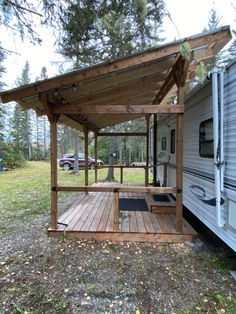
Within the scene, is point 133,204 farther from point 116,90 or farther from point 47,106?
point 47,106

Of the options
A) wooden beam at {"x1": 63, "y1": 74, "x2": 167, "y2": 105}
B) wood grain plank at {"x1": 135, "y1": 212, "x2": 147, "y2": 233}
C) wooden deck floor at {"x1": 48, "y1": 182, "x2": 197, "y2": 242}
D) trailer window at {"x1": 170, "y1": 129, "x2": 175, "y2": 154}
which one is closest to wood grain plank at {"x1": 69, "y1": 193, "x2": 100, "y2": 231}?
wooden deck floor at {"x1": 48, "y1": 182, "x2": 197, "y2": 242}

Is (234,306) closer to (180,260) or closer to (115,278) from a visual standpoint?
(180,260)

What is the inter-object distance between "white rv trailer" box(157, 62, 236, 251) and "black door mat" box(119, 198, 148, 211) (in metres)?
1.12

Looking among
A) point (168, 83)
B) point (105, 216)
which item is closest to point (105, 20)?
point (168, 83)

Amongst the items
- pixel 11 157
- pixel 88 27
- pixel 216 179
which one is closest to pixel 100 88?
pixel 88 27

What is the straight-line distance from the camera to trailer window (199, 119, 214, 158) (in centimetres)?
372

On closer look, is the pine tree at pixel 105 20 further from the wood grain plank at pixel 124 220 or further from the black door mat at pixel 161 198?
the black door mat at pixel 161 198

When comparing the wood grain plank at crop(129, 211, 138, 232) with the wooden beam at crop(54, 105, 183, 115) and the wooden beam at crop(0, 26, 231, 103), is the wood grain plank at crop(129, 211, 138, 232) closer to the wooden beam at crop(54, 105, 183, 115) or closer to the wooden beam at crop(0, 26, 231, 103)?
the wooden beam at crop(54, 105, 183, 115)

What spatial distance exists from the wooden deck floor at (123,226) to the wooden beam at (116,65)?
231 centimetres

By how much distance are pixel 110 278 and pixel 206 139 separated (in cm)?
248

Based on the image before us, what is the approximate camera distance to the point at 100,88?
4309mm

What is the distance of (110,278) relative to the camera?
298cm

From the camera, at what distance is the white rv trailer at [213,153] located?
3000mm

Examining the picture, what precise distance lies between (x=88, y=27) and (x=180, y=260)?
3.58m
